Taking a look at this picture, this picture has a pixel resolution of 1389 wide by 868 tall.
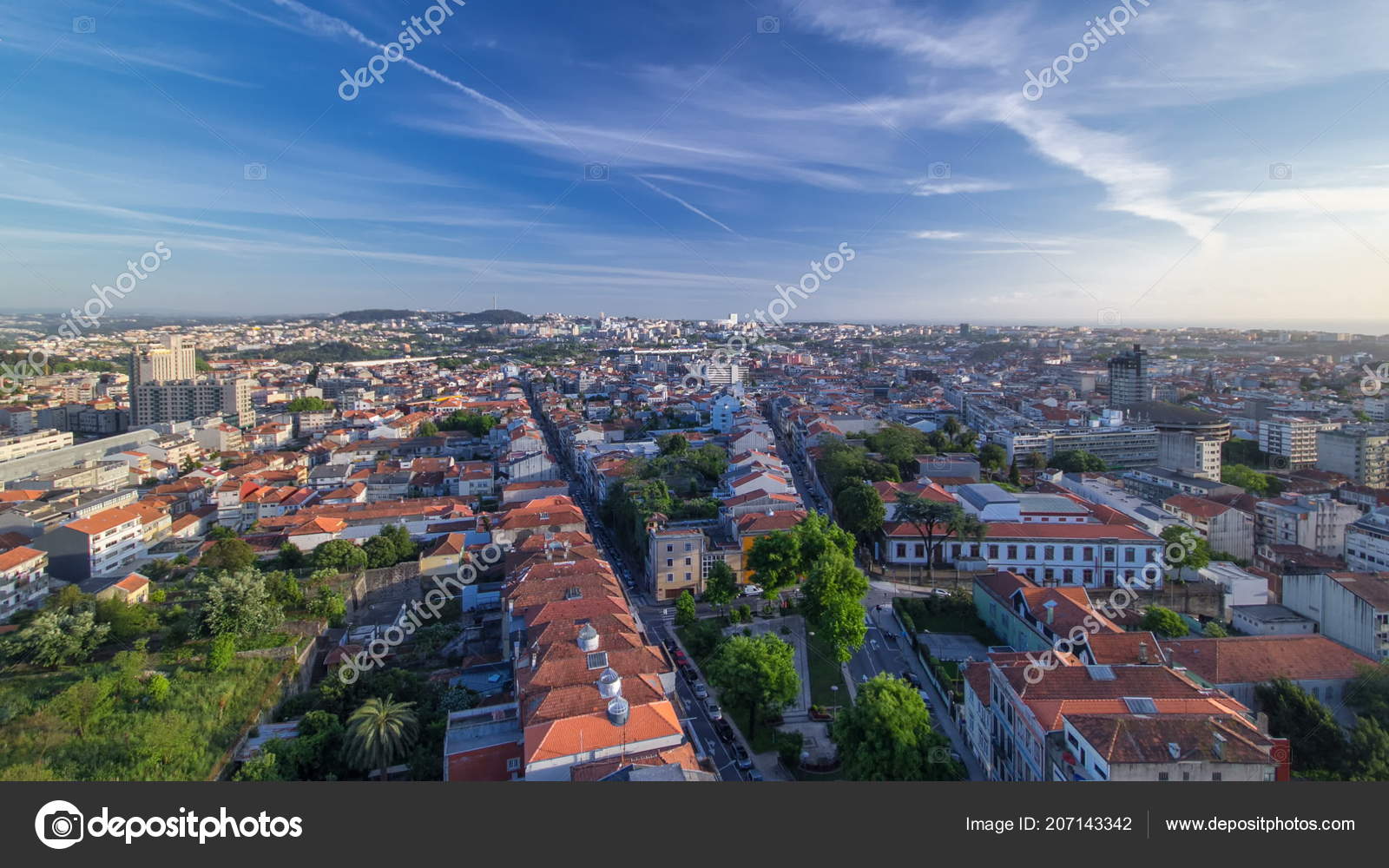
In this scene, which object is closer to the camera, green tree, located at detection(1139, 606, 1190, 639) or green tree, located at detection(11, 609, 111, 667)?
green tree, located at detection(11, 609, 111, 667)

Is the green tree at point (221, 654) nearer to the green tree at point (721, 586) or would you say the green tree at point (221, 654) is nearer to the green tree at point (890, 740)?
the green tree at point (721, 586)

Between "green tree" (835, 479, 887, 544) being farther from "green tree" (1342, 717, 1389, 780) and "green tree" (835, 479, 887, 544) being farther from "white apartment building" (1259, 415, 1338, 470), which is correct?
"white apartment building" (1259, 415, 1338, 470)

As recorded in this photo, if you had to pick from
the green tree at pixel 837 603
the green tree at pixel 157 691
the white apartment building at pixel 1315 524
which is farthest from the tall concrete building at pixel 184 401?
the white apartment building at pixel 1315 524

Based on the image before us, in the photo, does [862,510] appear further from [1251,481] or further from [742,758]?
[1251,481]

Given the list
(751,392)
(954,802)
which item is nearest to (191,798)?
(954,802)

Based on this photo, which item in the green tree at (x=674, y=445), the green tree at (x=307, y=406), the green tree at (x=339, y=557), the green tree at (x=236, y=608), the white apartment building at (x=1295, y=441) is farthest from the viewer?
the green tree at (x=307, y=406)

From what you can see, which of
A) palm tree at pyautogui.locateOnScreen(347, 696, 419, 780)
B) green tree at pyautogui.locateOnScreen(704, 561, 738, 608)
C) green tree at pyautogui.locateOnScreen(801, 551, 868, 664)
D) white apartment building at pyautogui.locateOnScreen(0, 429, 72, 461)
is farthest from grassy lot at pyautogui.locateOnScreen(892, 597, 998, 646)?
white apartment building at pyautogui.locateOnScreen(0, 429, 72, 461)

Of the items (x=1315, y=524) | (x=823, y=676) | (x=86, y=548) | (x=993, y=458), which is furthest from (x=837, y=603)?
(x=86, y=548)
